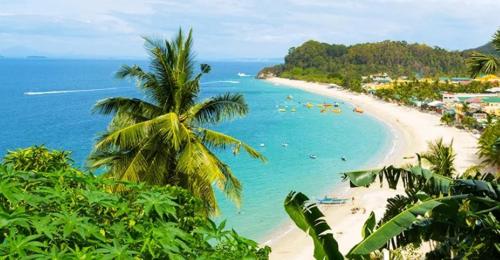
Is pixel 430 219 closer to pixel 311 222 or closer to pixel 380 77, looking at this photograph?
pixel 311 222

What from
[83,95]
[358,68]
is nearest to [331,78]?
[358,68]

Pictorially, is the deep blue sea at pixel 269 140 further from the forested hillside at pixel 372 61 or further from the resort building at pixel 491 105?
the forested hillside at pixel 372 61

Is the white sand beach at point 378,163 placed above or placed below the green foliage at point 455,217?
below

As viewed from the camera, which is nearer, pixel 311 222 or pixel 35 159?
pixel 311 222

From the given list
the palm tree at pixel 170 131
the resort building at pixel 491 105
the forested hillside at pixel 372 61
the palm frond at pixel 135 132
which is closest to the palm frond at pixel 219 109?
the palm tree at pixel 170 131

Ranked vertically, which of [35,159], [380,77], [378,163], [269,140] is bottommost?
[269,140]

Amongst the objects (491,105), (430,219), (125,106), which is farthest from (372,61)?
(430,219)
